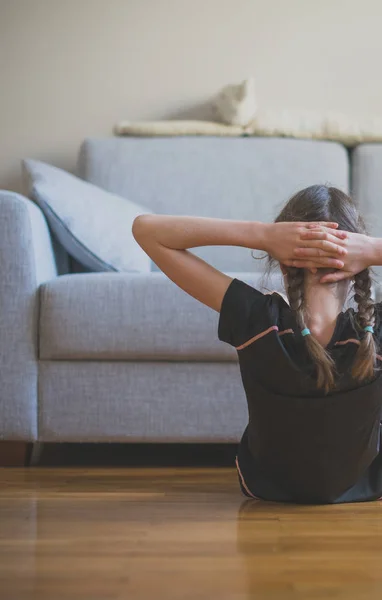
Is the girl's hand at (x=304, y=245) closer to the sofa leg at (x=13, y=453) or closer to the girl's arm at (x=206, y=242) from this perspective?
the girl's arm at (x=206, y=242)

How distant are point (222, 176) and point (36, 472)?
1.27 meters

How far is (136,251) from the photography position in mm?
2281

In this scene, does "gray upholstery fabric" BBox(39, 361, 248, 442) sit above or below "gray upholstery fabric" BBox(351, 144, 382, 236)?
below

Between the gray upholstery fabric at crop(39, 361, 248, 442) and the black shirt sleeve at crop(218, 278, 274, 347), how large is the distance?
1.72 ft

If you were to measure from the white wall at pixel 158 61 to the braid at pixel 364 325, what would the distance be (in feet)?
5.54

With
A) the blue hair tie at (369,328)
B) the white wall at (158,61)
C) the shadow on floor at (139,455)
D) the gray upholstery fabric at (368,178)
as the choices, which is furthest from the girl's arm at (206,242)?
the white wall at (158,61)

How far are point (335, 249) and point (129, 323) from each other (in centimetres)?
67

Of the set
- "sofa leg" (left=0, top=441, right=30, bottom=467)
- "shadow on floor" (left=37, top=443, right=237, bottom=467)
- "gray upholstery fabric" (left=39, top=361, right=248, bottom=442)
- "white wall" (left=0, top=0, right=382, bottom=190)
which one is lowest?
"shadow on floor" (left=37, top=443, right=237, bottom=467)

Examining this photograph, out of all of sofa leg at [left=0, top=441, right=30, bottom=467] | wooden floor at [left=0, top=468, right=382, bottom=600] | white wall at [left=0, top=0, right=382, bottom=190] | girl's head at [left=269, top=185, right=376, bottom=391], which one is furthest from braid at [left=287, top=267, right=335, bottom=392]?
white wall at [left=0, top=0, right=382, bottom=190]

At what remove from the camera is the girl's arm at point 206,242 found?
1.37 metres

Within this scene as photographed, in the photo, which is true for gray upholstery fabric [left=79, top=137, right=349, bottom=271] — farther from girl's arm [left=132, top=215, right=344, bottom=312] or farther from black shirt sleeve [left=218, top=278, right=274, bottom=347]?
black shirt sleeve [left=218, top=278, right=274, bottom=347]

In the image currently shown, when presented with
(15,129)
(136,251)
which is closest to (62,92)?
(15,129)

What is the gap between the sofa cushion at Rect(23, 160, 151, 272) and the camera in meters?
2.15

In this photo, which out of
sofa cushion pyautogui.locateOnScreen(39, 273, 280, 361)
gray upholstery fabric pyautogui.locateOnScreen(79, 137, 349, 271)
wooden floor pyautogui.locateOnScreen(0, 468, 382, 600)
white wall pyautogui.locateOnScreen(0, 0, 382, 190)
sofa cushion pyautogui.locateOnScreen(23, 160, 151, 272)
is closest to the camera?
wooden floor pyautogui.locateOnScreen(0, 468, 382, 600)
